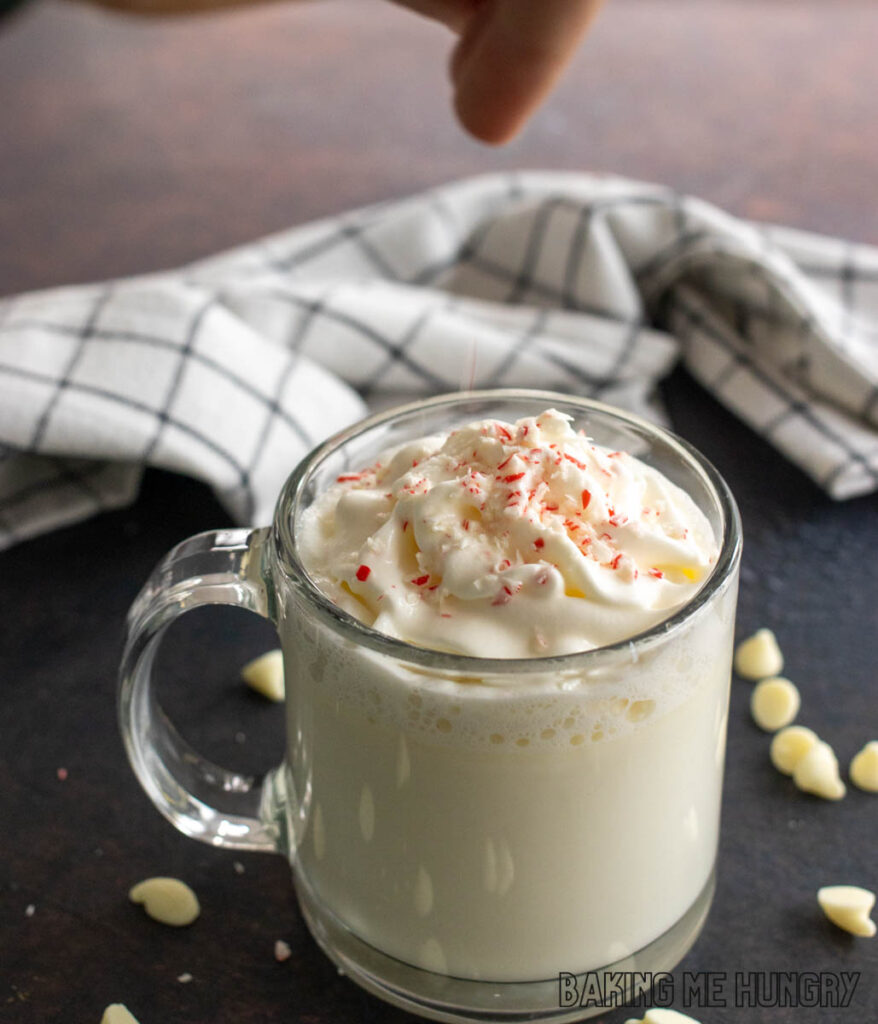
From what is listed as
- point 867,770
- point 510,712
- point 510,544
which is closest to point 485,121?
point 510,544

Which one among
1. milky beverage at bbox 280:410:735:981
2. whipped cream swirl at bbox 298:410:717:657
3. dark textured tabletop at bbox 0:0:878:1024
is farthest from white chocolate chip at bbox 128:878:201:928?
whipped cream swirl at bbox 298:410:717:657

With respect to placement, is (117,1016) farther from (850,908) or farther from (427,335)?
(427,335)

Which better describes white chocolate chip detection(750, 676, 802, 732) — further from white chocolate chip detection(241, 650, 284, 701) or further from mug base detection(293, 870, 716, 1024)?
white chocolate chip detection(241, 650, 284, 701)

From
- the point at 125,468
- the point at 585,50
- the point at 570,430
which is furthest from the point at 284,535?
the point at 585,50

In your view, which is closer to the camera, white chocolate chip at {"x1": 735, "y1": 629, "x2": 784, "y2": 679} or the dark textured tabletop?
the dark textured tabletop

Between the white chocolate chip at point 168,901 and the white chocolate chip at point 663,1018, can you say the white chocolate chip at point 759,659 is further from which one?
the white chocolate chip at point 168,901

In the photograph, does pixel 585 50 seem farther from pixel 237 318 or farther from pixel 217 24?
pixel 237 318

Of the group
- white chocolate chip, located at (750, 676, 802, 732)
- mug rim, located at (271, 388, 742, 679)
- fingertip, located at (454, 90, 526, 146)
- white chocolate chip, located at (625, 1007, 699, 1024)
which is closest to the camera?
mug rim, located at (271, 388, 742, 679)

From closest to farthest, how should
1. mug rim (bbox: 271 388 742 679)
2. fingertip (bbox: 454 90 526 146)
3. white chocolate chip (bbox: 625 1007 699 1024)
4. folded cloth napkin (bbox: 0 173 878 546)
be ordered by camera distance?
mug rim (bbox: 271 388 742 679) < white chocolate chip (bbox: 625 1007 699 1024) < fingertip (bbox: 454 90 526 146) < folded cloth napkin (bbox: 0 173 878 546)
